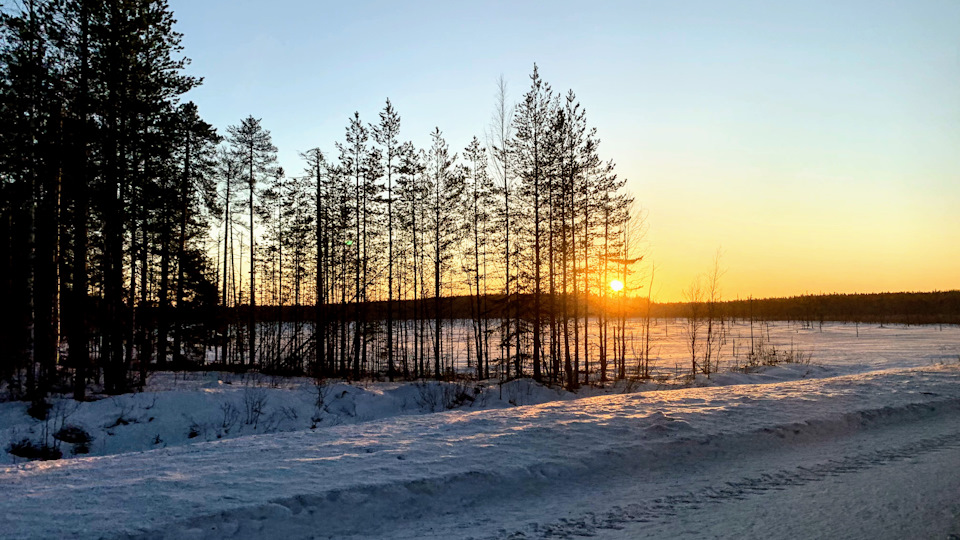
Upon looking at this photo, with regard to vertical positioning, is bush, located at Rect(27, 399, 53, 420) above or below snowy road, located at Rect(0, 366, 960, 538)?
below

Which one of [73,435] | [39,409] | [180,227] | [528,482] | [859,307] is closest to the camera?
[528,482]

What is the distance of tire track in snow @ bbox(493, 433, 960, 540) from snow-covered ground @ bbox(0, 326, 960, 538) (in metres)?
0.03

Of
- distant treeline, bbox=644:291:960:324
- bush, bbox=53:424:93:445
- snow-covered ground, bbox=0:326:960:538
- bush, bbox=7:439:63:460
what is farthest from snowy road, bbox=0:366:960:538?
distant treeline, bbox=644:291:960:324

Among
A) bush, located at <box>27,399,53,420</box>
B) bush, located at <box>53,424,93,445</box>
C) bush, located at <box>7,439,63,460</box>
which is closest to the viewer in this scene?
bush, located at <box>7,439,63,460</box>

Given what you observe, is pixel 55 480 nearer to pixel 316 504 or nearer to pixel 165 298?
pixel 316 504

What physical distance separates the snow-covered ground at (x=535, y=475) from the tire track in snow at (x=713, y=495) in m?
0.03

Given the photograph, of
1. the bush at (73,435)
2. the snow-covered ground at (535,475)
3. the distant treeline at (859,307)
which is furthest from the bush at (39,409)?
the distant treeline at (859,307)

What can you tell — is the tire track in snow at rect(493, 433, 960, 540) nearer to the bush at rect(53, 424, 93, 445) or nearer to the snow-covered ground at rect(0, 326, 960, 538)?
the snow-covered ground at rect(0, 326, 960, 538)

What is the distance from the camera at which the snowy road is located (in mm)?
5191

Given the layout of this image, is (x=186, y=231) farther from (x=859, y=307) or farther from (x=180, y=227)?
(x=859, y=307)

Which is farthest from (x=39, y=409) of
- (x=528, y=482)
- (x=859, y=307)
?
(x=859, y=307)

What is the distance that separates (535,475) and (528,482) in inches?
7.2

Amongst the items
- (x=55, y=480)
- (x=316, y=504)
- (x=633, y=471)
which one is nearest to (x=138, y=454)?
(x=55, y=480)

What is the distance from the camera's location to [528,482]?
671 cm
